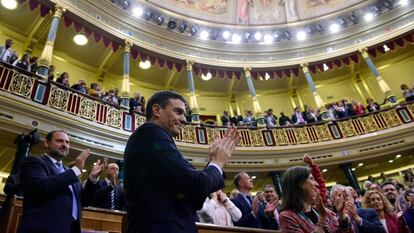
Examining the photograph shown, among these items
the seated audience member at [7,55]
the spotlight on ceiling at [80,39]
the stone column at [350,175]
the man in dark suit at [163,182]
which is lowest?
the man in dark suit at [163,182]

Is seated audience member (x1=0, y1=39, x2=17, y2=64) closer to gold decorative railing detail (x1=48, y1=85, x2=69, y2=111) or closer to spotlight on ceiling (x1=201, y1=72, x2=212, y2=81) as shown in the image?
gold decorative railing detail (x1=48, y1=85, x2=69, y2=111)

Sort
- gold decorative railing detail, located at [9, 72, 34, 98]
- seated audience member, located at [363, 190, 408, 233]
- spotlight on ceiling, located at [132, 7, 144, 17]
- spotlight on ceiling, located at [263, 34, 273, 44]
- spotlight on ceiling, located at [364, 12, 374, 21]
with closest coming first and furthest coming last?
seated audience member, located at [363, 190, 408, 233], gold decorative railing detail, located at [9, 72, 34, 98], spotlight on ceiling, located at [132, 7, 144, 17], spotlight on ceiling, located at [364, 12, 374, 21], spotlight on ceiling, located at [263, 34, 273, 44]

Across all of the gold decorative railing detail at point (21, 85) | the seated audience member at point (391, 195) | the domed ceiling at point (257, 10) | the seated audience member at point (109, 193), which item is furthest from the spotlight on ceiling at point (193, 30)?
the seated audience member at point (391, 195)

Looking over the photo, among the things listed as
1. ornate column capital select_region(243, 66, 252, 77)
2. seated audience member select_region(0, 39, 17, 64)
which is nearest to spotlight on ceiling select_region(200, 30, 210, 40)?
ornate column capital select_region(243, 66, 252, 77)

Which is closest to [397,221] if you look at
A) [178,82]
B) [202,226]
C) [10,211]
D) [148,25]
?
[202,226]

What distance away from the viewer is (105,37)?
32.8 ft

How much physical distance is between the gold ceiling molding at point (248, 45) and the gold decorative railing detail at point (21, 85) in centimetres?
380

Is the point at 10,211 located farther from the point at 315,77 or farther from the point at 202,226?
the point at 315,77

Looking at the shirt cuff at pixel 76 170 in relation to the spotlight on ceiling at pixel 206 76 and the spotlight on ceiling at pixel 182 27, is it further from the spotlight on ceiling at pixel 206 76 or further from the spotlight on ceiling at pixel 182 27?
the spotlight on ceiling at pixel 182 27

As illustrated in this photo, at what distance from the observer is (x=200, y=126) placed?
9.68m

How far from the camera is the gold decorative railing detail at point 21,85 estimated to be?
6172mm

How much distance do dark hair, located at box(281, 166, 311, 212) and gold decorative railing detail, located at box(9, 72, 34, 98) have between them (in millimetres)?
6006

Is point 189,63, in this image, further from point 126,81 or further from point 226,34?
point 126,81

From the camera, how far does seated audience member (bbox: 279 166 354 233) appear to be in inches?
75.1
